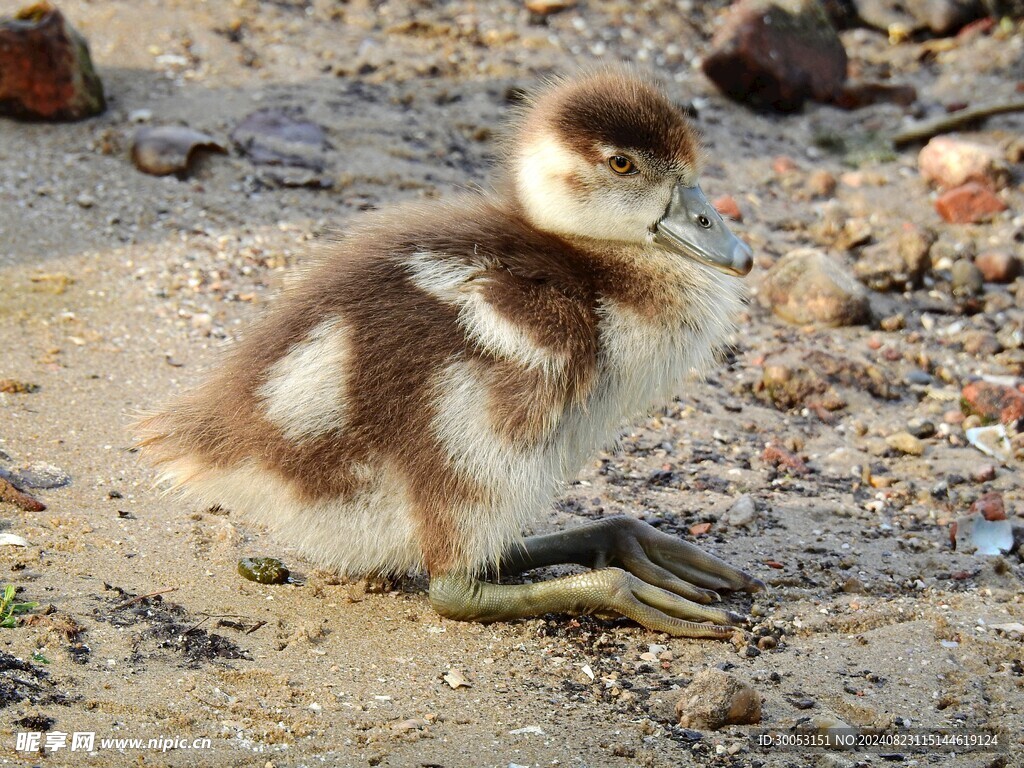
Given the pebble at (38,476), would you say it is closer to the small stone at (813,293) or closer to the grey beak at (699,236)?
the grey beak at (699,236)

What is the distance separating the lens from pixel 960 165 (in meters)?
6.83

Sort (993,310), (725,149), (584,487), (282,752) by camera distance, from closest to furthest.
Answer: (282,752) < (584,487) < (993,310) < (725,149)

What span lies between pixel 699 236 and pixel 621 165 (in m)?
0.31

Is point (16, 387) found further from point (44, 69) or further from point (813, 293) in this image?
point (813, 293)

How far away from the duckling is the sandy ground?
217mm

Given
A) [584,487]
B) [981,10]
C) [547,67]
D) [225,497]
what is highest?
[981,10]

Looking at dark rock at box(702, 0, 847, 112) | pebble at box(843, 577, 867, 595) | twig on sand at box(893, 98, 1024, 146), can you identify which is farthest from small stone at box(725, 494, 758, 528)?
dark rock at box(702, 0, 847, 112)

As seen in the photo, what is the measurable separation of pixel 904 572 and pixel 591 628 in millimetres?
1153

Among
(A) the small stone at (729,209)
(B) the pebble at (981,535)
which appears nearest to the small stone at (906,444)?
(B) the pebble at (981,535)

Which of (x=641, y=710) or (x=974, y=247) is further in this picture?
(x=974, y=247)

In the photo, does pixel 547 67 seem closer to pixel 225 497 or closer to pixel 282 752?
pixel 225 497

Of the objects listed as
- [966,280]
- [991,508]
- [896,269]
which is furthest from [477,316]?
[966,280]

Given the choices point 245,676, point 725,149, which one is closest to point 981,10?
point 725,149

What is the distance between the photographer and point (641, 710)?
3.15m
